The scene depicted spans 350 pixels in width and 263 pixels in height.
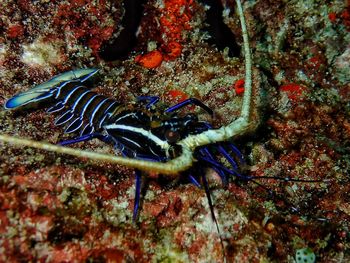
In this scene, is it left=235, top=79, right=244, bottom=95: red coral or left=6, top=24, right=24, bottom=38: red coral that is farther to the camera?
left=235, top=79, right=244, bottom=95: red coral

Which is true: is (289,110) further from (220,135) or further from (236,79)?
(220,135)

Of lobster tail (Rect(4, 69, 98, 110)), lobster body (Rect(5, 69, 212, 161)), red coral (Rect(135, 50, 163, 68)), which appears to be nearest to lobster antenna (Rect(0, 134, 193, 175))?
lobster body (Rect(5, 69, 212, 161))

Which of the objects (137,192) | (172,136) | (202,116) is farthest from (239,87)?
(137,192)

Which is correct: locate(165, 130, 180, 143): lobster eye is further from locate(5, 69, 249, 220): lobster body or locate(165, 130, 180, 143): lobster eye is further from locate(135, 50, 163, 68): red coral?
locate(135, 50, 163, 68): red coral

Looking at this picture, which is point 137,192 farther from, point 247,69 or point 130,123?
point 247,69

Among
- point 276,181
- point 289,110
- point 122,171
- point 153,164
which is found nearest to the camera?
point 153,164

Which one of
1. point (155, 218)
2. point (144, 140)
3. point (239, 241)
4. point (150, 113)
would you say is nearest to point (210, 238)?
point (239, 241)
